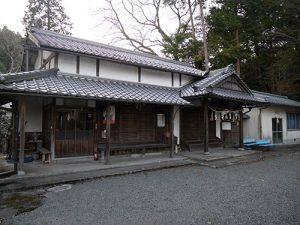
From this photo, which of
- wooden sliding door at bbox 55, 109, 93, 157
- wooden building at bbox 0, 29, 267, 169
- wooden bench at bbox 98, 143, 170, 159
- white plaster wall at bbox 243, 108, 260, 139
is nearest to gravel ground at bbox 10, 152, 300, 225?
wooden bench at bbox 98, 143, 170, 159

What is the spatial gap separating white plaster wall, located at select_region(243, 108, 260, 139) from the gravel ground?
9862 millimetres

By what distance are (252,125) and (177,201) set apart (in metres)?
14.9

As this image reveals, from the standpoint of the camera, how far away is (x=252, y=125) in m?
17.8

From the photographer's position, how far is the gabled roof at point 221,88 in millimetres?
11531

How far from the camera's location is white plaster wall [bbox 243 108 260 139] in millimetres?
17344

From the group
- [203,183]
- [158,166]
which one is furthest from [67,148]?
[203,183]

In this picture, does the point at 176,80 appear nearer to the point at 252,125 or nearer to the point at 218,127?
the point at 218,127

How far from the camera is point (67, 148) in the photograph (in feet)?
31.3

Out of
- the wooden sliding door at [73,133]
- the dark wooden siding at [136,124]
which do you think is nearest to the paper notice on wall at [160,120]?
the dark wooden siding at [136,124]

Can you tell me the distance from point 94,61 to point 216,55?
14.3 meters

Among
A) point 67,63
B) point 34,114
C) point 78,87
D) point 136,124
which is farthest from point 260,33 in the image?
point 34,114

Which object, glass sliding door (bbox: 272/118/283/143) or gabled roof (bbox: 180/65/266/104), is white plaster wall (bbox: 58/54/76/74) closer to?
gabled roof (bbox: 180/65/266/104)

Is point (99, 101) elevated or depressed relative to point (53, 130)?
elevated

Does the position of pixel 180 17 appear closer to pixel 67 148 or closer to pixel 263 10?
pixel 263 10
